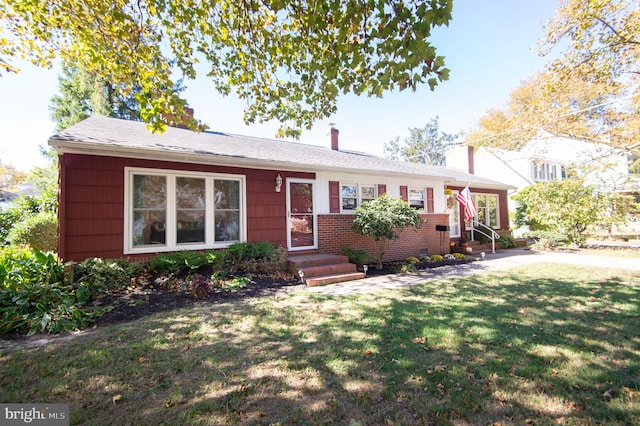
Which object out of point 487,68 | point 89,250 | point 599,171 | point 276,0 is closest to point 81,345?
point 89,250

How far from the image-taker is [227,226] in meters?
7.83

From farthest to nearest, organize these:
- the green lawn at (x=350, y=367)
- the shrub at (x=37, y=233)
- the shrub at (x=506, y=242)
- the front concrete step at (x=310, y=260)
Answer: the shrub at (x=506, y=242), the shrub at (x=37, y=233), the front concrete step at (x=310, y=260), the green lawn at (x=350, y=367)

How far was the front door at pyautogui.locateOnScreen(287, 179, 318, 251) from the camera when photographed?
344 inches

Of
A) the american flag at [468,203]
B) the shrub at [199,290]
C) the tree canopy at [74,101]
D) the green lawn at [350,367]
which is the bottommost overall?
the green lawn at [350,367]

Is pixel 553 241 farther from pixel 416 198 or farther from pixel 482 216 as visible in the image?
pixel 416 198

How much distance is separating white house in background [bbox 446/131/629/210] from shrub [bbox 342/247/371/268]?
10.6m

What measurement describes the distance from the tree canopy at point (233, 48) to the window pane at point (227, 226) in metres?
2.79

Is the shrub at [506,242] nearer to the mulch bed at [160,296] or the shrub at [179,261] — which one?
the mulch bed at [160,296]

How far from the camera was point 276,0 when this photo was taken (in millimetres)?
3947

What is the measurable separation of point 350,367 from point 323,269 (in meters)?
4.40

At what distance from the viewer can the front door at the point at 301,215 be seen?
873cm

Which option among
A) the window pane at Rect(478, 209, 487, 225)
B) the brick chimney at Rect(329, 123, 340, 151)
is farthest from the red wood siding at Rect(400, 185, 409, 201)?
the window pane at Rect(478, 209, 487, 225)

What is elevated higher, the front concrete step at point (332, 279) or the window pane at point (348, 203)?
the window pane at point (348, 203)

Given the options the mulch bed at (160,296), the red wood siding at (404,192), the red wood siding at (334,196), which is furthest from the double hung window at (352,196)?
the mulch bed at (160,296)
